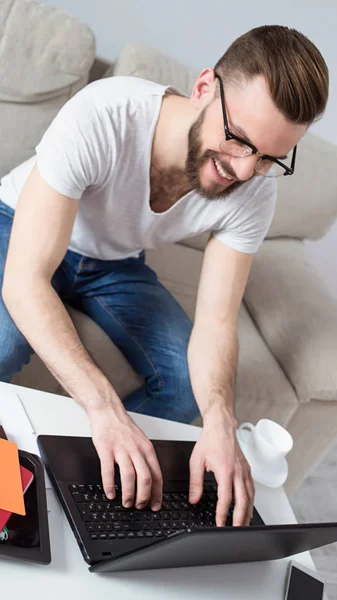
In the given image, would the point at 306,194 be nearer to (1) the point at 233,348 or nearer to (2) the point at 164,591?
(1) the point at 233,348

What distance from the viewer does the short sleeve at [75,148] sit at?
117cm

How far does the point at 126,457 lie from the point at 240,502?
0.21m

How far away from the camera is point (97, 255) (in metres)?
1.53

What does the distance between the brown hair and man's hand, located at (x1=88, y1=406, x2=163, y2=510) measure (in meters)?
0.57

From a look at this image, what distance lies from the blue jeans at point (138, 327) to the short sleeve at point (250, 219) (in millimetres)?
256

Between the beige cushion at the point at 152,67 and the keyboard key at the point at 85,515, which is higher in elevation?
the beige cushion at the point at 152,67

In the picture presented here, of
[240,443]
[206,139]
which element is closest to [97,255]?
[206,139]

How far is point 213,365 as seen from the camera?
1.32m

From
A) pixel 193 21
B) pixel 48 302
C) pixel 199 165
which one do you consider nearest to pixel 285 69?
pixel 199 165

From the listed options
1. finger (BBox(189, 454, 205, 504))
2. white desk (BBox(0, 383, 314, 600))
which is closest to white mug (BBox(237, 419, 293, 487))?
white desk (BBox(0, 383, 314, 600))

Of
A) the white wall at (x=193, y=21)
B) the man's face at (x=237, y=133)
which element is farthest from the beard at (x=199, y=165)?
the white wall at (x=193, y=21)

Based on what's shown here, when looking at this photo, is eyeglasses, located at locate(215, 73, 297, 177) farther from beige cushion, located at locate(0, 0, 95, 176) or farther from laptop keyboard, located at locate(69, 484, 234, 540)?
beige cushion, located at locate(0, 0, 95, 176)

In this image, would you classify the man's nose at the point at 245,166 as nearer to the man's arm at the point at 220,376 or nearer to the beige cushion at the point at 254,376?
the man's arm at the point at 220,376

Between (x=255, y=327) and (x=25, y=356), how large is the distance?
0.78m
